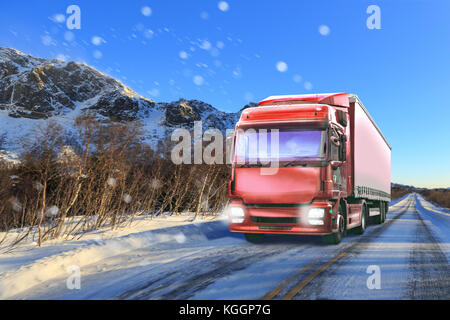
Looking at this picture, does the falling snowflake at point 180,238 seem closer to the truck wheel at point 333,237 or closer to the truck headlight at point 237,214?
the truck headlight at point 237,214

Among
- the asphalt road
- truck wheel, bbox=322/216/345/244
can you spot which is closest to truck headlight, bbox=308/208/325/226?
the asphalt road

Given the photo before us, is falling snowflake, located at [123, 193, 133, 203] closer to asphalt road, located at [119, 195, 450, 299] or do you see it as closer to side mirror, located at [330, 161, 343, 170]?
asphalt road, located at [119, 195, 450, 299]

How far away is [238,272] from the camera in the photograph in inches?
233

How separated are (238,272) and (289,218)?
2567 millimetres

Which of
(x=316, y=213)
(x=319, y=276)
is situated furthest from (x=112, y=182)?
(x=319, y=276)

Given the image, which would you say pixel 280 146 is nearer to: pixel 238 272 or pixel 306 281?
pixel 238 272

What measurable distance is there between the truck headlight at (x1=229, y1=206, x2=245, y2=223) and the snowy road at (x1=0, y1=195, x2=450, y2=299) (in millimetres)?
693

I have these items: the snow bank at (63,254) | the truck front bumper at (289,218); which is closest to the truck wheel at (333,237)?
the truck front bumper at (289,218)

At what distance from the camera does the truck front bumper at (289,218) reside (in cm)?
798

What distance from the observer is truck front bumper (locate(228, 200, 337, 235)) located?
26.2ft

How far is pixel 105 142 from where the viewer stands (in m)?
10.8
